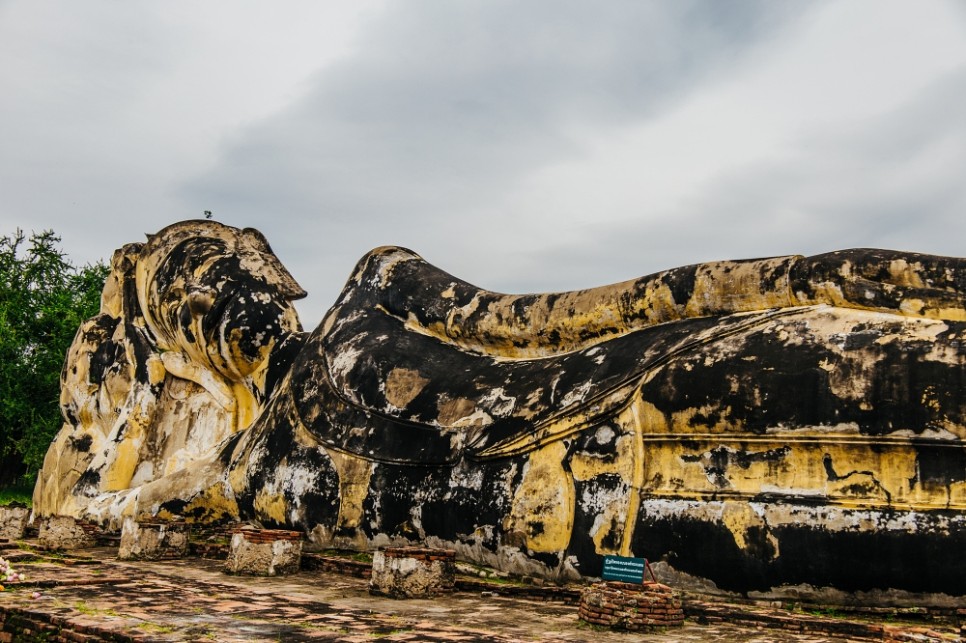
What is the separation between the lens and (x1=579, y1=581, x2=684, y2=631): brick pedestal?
494 centimetres

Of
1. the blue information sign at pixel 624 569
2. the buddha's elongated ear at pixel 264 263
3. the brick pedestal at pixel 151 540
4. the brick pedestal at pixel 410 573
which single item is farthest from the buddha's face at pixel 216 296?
the blue information sign at pixel 624 569

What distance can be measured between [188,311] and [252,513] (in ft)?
8.01

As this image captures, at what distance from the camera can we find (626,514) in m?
5.82

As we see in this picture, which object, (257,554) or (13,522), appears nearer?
(257,554)

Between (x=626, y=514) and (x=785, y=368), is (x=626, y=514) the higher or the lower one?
the lower one

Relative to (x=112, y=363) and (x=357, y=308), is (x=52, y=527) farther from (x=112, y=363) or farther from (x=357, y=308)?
(x=357, y=308)

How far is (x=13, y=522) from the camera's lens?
358 inches

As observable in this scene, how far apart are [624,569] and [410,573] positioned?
5.27 ft

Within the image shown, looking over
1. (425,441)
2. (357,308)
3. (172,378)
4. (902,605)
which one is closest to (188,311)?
(172,378)

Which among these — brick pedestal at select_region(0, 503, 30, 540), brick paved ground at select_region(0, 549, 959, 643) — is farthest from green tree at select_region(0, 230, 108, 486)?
brick paved ground at select_region(0, 549, 959, 643)

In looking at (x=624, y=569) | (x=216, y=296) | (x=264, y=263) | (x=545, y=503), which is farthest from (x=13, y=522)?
(x=624, y=569)

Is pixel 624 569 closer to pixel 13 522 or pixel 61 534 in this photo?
pixel 61 534

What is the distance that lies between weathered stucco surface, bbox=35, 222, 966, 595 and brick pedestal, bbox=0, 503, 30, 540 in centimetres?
52

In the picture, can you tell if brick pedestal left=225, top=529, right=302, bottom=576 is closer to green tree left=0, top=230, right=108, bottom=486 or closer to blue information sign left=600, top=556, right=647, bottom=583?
blue information sign left=600, top=556, right=647, bottom=583
